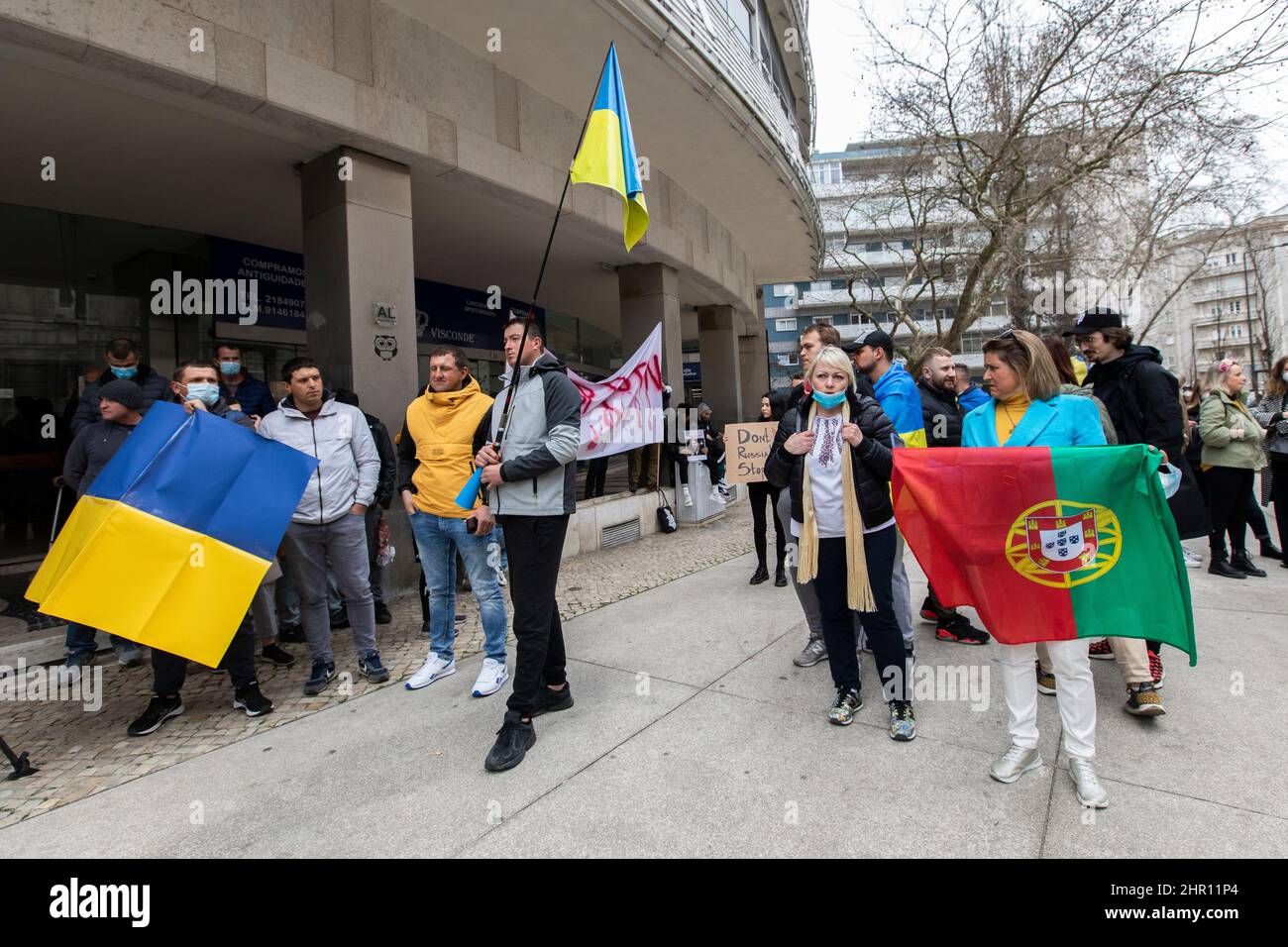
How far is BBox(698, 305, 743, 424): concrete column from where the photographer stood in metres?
13.9

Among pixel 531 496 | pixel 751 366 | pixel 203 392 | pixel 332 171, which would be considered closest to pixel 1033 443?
pixel 531 496

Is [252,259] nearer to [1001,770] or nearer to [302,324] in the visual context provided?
[302,324]

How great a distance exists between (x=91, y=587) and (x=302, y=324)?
6.78 meters

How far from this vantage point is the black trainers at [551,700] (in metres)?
3.58

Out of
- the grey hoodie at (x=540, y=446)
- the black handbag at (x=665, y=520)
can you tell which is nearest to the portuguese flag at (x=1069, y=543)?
the grey hoodie at (x=540, y=446)

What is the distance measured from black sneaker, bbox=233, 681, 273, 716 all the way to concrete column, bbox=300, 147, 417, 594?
227 centimetres

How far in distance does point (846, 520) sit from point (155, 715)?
12.4 feet

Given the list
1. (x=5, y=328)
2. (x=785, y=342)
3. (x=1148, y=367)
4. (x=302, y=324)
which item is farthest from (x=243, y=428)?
(x=785, y=342)

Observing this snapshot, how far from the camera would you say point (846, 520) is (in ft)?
10.5

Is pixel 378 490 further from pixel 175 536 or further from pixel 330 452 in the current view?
pixel 175 536

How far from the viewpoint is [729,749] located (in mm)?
3068

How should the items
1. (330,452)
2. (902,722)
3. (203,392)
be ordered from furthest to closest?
(330,452), (203,392), (902,722)

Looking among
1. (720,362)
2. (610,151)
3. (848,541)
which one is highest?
(720,362)
